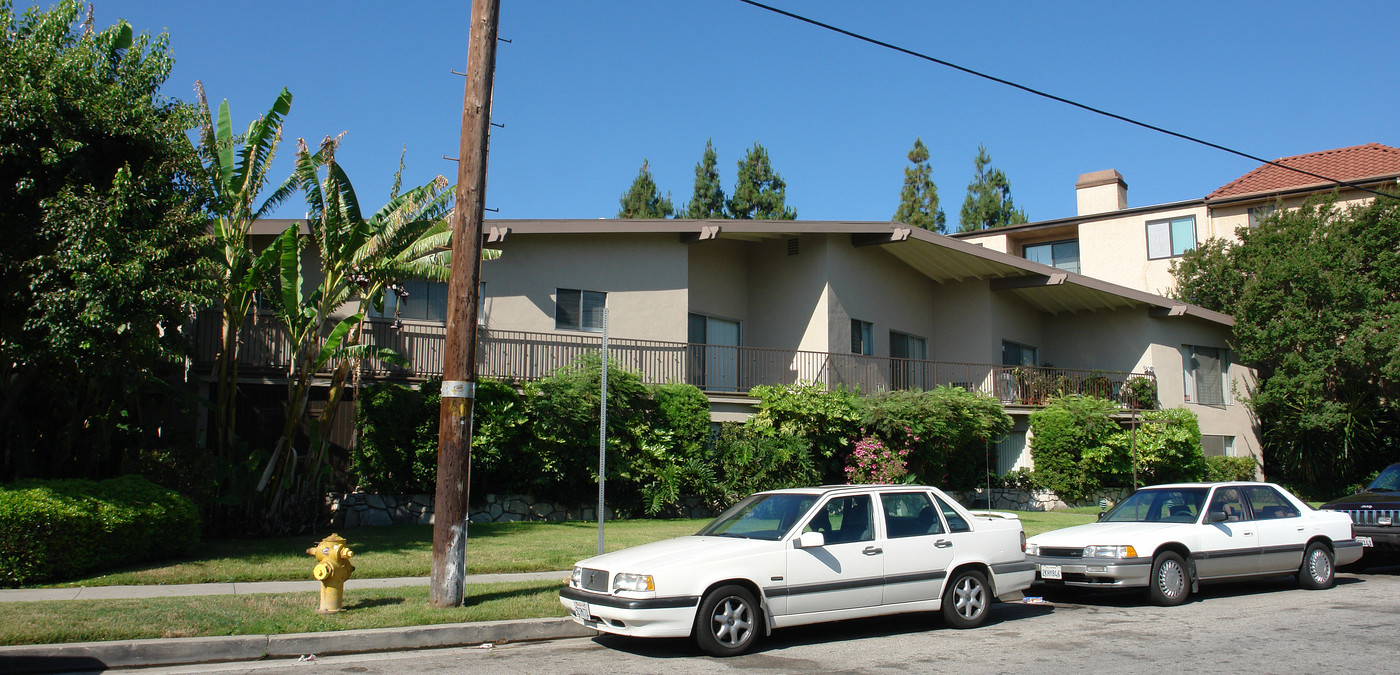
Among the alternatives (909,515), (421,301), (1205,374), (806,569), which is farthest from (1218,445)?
(806,569)

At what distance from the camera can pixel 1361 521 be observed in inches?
525

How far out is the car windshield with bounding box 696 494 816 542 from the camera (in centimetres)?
863

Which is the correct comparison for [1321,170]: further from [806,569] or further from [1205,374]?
[806,569]

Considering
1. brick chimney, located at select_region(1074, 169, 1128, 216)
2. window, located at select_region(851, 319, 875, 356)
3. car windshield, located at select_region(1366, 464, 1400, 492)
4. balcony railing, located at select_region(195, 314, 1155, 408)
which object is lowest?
car windshield, located at select_region(1366, 464, 1400, 492)

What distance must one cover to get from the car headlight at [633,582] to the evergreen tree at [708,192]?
41.3 meters

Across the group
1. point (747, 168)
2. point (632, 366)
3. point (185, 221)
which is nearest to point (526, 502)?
point (632, 366)

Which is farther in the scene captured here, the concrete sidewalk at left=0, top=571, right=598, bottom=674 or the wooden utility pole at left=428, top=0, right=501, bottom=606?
the wooden utility pole at left=428, top=0, right=501, bottom=606

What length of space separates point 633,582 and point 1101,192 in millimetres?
30969

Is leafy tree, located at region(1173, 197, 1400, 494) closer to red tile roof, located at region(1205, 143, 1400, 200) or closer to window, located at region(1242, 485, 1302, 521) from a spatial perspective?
red tile roof, located at region(1205, 143, 1400, 200)

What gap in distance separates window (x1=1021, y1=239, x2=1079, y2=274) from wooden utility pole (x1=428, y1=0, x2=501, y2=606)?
28810 millimetres

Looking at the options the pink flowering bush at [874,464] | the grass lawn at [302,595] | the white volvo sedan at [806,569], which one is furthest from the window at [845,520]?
the pink flowering bush at [874,464]

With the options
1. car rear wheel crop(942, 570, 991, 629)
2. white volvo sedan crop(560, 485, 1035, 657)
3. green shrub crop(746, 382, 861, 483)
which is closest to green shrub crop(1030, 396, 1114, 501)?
green shrub crop(746, 382, 861, 483)

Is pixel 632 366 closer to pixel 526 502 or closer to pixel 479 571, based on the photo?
pixel 526 502

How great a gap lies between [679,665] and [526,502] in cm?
1010
